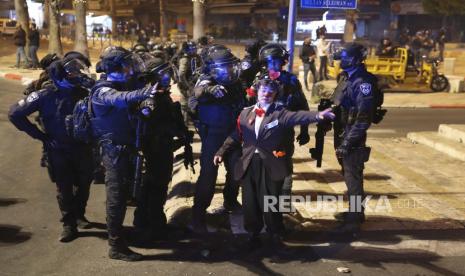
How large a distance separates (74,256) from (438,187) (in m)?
4.90

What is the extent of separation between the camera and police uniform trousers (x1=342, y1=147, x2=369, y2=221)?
18.8ft

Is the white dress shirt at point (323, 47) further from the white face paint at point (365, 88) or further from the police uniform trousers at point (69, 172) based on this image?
the police uniform trousers at point (69, 172)

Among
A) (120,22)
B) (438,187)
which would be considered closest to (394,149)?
(438,187)

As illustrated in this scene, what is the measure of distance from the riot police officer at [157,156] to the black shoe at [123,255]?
501mm

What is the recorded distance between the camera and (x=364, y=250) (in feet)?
18.1

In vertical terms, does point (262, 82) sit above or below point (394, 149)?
above

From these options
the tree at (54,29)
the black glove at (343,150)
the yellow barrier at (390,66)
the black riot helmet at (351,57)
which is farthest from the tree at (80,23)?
the black glove at (343,150)

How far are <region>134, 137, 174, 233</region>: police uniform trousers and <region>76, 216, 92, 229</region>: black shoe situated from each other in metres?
0.65

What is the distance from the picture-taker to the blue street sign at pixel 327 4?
1000 centimetres

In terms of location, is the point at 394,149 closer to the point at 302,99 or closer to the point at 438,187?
the point at 438,187

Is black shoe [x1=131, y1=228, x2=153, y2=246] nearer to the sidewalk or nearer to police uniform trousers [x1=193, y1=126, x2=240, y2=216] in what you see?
police uniform trousers [x1=193, y1=126, x2=240, y2=216]

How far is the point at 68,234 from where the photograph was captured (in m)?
5.73

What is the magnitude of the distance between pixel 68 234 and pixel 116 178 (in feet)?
3.63

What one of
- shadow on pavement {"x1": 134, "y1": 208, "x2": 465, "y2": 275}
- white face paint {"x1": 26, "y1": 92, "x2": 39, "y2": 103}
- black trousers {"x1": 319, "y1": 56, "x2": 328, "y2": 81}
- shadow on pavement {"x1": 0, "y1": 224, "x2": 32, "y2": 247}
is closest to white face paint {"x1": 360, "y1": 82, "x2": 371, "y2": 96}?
shadow on pavement {"x1": 134, "y1": 208, "x2": 465, "y2": 275}
